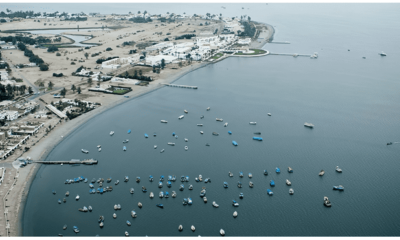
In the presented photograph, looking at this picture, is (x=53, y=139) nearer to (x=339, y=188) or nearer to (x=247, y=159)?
(x=247, y=159)

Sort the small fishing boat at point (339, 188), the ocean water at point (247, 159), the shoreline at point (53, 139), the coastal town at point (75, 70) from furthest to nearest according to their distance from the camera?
1. the coastal town at point (75, 70)
2. the small fishing boat at point (339, 188)
3. the shoreline at point (53, 139)
4. the ocean water at point (247, 159)

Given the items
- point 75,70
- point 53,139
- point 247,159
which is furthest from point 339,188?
point 75,70

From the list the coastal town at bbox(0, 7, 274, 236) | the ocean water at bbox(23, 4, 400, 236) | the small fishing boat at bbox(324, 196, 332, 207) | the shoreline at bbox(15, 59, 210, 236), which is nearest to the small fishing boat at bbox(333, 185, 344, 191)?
A: the ocean water at bbox(23, 4, 400, 236)

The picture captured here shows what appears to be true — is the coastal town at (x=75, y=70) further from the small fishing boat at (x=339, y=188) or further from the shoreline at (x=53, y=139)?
the small fishing boat at (x=339, y=188)

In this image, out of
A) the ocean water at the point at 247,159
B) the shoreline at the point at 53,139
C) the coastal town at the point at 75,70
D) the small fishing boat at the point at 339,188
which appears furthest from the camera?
the coastal town at the point at 75,70

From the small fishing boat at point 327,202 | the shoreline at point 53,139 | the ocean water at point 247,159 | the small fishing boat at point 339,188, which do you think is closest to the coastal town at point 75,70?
the shoreline at point 53,139
